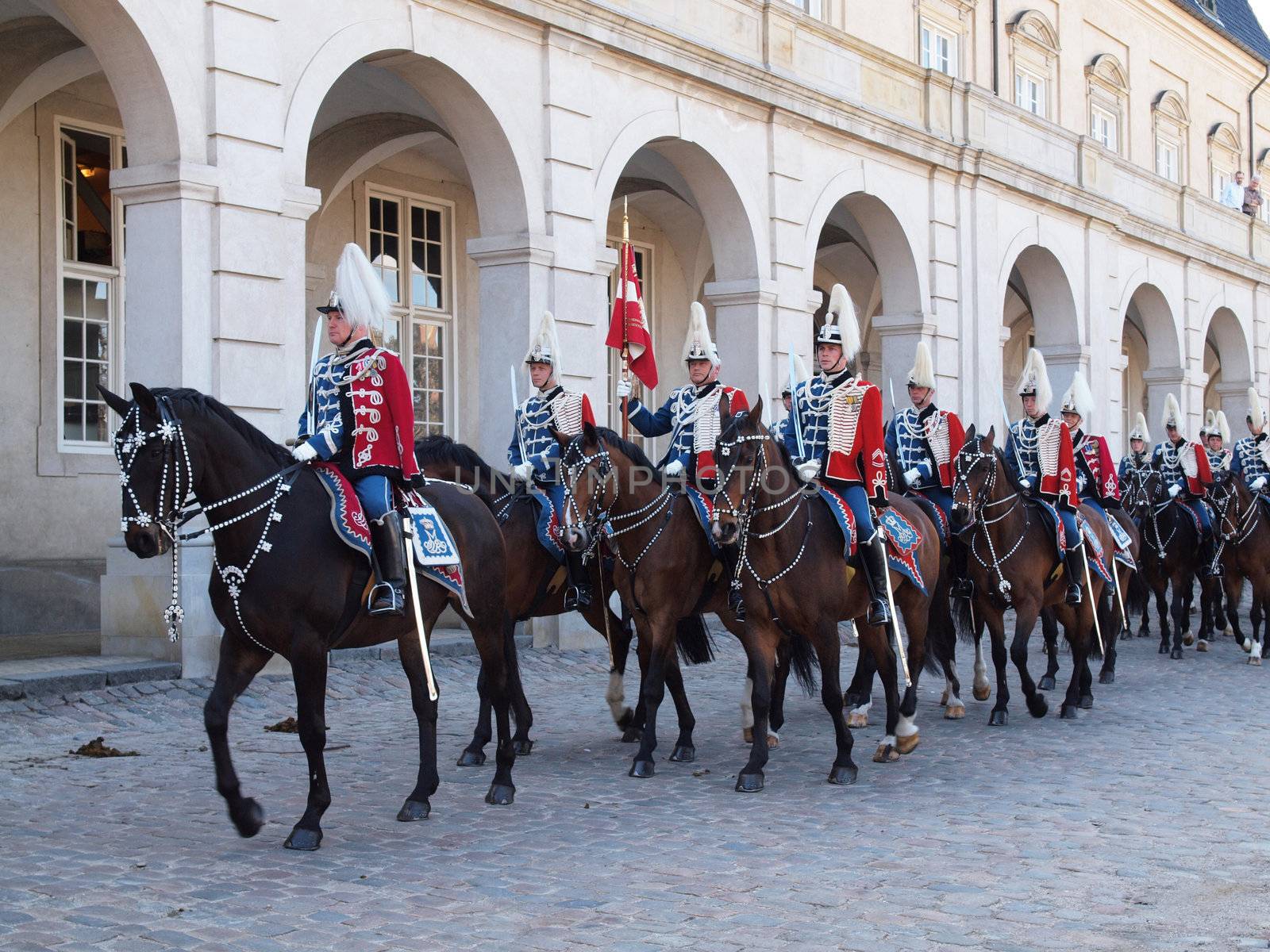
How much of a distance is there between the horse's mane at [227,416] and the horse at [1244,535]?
428 inches

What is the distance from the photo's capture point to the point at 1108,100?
26.0 m

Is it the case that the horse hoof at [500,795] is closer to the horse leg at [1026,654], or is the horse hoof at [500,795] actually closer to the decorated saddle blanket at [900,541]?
the decorated saddle blanket at [900,541]

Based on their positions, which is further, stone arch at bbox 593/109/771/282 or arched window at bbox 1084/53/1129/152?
arched window at bbox 1084/53/1129/152

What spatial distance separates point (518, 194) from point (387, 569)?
25.2 feet

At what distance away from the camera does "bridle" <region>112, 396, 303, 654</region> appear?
6.02 metres

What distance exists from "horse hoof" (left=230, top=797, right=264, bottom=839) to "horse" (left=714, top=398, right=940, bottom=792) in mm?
2626

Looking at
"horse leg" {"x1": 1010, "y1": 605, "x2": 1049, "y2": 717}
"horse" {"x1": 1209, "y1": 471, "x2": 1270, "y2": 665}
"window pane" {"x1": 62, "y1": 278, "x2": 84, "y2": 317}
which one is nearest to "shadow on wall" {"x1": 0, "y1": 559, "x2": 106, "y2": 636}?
"window pane" {"x1": 62, "y1": 278, "x2": 84, "y2": 317}

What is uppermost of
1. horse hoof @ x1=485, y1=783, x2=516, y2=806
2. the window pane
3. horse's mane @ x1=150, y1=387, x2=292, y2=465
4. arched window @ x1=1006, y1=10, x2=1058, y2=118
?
arched window @ x1=1006, y1=10, x2=1058, y2=118

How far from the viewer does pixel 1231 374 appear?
29.9 metres

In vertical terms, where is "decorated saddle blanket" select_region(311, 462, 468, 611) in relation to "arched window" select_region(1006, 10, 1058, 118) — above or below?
below

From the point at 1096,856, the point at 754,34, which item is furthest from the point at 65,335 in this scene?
the point at 1096,856

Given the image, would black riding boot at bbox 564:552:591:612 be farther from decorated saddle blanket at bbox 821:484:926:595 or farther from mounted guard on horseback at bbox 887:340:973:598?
mounted guard on horseback at bbox 887:340:973:598

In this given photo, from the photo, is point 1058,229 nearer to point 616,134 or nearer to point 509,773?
point 616,134

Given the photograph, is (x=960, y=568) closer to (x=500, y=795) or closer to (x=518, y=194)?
(x=500, y=795)
